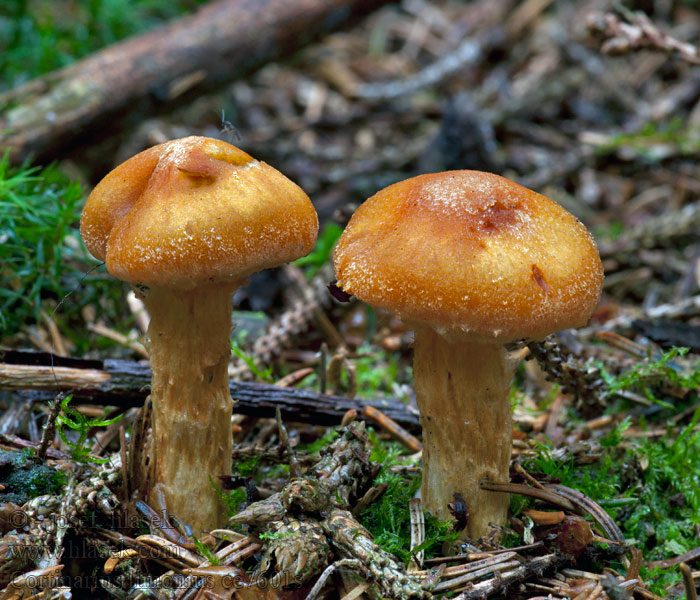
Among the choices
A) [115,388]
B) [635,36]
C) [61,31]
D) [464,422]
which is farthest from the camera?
[61,31]

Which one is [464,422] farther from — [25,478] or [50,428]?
[25,478]

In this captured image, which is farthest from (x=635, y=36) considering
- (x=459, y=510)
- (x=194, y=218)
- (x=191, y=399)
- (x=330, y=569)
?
(x=330, y=569)

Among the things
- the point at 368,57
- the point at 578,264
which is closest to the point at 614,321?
the point at 578,264

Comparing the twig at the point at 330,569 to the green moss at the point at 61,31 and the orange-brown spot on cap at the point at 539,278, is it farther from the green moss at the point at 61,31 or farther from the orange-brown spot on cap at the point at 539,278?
the green moss at the point at 61,31

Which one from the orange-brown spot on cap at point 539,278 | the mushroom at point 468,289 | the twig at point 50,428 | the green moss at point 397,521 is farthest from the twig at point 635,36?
the twig at point 50,428

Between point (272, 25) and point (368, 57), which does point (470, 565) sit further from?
point (368, 57)

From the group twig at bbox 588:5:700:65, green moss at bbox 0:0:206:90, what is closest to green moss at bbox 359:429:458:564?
twig at bbox 588:5:700:65
